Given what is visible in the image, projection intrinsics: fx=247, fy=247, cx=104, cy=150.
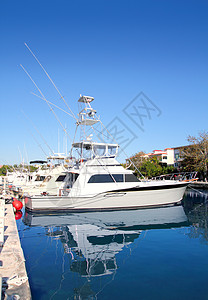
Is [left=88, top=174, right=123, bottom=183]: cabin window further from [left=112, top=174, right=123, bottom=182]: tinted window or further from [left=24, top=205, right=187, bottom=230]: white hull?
[left=24, top=205, right=187, bottom=230]: white hull

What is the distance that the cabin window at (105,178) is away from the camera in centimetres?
1573

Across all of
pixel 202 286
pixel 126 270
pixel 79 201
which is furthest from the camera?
pixel 79 201

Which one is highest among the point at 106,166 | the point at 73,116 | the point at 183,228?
the point at 73,116

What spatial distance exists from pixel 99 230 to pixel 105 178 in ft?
16.6

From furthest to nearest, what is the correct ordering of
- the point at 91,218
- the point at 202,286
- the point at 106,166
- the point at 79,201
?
the point at 106,166
the point at 79,201
the point at 91,218
the point at 202,286

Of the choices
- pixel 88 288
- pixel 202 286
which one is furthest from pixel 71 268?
pixel 202 286

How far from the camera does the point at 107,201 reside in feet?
50.3

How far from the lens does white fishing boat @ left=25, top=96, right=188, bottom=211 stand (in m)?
15.2

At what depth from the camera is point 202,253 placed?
8.02m

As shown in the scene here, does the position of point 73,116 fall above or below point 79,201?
above

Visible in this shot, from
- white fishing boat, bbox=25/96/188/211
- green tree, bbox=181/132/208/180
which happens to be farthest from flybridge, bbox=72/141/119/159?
green tree, bbox=181/132/208/180

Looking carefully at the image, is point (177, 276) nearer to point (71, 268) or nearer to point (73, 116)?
point (71, 268)

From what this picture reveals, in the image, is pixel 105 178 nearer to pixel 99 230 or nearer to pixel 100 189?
pixel 100 189

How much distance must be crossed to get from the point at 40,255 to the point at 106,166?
9044 millimetres
